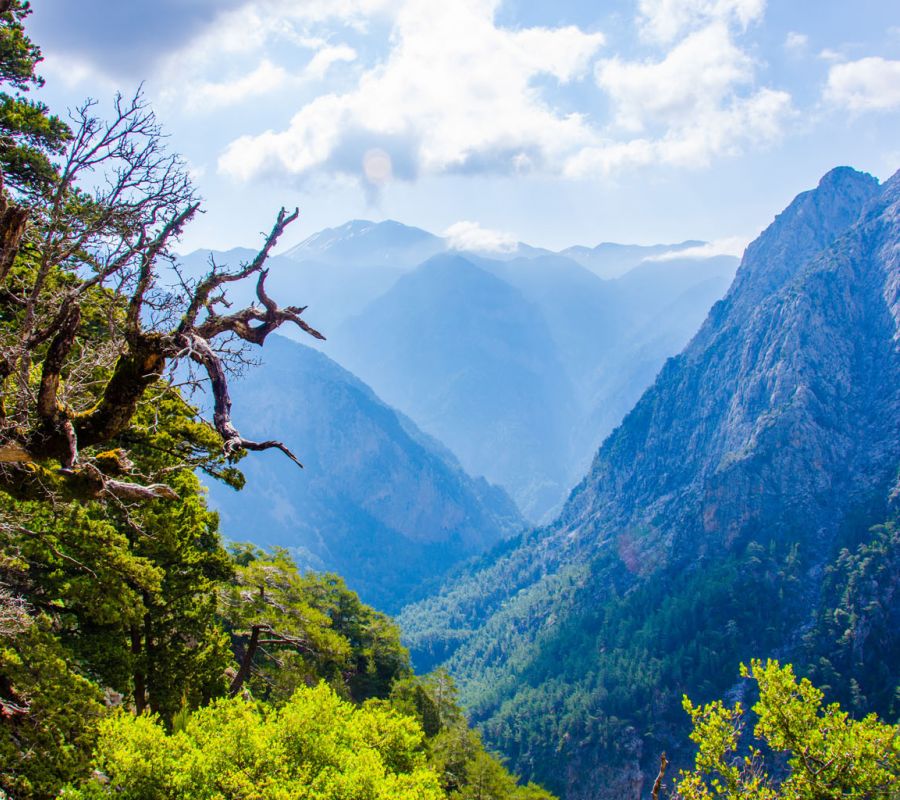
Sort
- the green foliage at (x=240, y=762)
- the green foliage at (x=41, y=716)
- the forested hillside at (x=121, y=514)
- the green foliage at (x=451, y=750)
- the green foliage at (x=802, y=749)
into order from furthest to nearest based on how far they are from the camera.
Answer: the green foliage at (x=451, y=750) < the green foliage at (x=802, y=749) < the green foliage at (x=41, y=716) < the green foliage at (x=240, y=762) < the forested hillside at (x=121, y=514)

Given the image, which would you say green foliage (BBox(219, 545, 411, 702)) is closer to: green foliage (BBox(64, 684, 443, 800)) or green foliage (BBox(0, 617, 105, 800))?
green foliage (BBox(64, 684, 443, 800))

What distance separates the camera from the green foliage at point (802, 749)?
17766 millimetres

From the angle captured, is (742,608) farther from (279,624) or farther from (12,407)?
(12,407)

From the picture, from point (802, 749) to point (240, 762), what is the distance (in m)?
16.2

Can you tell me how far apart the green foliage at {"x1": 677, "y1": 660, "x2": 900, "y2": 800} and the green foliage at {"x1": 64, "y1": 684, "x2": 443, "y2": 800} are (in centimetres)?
870

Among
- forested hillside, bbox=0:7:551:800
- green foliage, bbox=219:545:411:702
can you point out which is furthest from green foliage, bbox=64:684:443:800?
green foliage, bbox=219:545:411:702

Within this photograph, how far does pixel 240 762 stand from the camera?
51.1 feet

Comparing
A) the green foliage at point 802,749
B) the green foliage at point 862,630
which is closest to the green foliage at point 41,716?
the green foliage at point 802,749

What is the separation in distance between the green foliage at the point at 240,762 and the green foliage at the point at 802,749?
8704 millimetres

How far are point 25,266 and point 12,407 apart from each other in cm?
942

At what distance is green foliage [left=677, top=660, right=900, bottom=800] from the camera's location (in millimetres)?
17766

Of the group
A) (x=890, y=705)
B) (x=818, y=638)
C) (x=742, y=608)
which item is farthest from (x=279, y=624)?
(x=742, y=608)

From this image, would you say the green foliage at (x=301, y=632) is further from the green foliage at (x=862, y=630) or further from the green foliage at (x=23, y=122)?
the green foliage at (x=862, y=630)

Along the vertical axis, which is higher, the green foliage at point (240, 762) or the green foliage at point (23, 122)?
the green foliage at point (23, 122)
